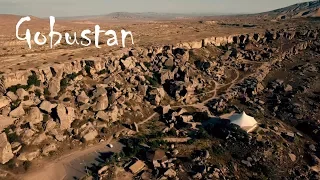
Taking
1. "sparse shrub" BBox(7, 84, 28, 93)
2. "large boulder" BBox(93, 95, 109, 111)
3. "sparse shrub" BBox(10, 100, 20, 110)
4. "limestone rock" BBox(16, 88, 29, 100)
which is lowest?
"large boulder" BBox(93, 95, 109, 111)

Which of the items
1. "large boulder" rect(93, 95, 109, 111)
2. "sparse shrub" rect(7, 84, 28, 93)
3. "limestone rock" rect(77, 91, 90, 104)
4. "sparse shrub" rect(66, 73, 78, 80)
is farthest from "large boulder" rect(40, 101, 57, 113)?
"sparse shrub" rect(66, 73, 78, 80)

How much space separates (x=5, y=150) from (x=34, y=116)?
795 cm

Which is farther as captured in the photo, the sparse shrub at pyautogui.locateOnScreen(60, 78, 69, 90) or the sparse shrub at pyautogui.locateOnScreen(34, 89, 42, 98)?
the sparse shrub at pyautogui.locateOnScreen(60, 78, 69, 90)

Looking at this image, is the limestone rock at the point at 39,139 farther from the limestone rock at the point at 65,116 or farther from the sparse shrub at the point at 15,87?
the sparse shrub at the point at 15,87

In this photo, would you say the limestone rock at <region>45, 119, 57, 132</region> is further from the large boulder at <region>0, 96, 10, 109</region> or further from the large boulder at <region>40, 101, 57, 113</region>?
the large boulder at <region>0, 96, 10, 109</region>

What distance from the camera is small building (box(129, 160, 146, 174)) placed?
46.3 metres

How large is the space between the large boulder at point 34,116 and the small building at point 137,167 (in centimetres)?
1791

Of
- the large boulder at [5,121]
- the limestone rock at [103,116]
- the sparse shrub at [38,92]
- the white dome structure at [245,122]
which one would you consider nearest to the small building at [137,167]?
the limestone rock at [103,116]

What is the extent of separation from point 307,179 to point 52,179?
3374 cm

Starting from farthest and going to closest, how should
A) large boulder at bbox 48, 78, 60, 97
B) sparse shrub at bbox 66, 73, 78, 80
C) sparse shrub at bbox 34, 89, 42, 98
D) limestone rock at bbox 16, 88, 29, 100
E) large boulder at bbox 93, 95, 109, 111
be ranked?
1. sparse shrub at bbox 66, 73, 78, 80
2. large boulder at bbox 48, 78, 60, 97
3. large boulder at bbox 93, 95, 109, 111
4. sparse shrub at bbox 34, 89, 42, 98
5. limestone rock at bbox 16, 88, 29, 100

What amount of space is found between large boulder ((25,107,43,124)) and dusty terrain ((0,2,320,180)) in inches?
6.1

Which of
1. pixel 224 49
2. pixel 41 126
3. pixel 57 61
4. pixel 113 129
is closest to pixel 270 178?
pixel 113 129

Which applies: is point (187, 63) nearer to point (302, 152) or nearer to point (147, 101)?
point (147, 101)

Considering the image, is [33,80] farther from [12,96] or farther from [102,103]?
[102,103]
